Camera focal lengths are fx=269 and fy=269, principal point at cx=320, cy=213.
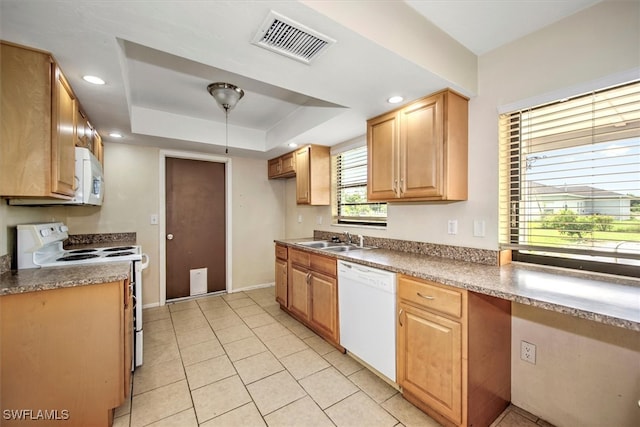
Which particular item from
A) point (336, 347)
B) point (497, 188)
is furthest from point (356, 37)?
point (336, 347)

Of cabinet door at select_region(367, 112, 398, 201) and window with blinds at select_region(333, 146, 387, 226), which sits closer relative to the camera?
cabinet door at select_region(367, 112, 398, 201)

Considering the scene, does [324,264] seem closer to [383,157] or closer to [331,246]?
[331,246]

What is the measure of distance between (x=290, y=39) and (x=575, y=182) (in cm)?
183

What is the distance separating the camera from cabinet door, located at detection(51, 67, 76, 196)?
1538mm

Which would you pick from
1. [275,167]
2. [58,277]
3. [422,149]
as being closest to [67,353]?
[58,277]

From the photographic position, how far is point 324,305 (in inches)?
101

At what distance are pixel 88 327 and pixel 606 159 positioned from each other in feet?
10.1

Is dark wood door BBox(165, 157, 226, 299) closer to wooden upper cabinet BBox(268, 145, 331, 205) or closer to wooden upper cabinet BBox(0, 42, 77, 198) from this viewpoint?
wooden upper cabinet BBox(268, 145, 331, 205)

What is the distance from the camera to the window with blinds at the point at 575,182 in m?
1.43

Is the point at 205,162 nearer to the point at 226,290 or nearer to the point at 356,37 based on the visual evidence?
the point at 226,290

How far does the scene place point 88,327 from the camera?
156 centimetres

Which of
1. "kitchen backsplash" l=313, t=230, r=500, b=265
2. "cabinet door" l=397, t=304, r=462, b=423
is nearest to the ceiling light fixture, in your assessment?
"kitchen backsplash" l=313, t=230, r=500, b=265

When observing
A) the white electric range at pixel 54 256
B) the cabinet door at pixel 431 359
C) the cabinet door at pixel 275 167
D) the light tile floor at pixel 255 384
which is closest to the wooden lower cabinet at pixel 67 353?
the light tile floor at pixel 255 384

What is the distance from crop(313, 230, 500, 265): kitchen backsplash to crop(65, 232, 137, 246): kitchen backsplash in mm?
2975
